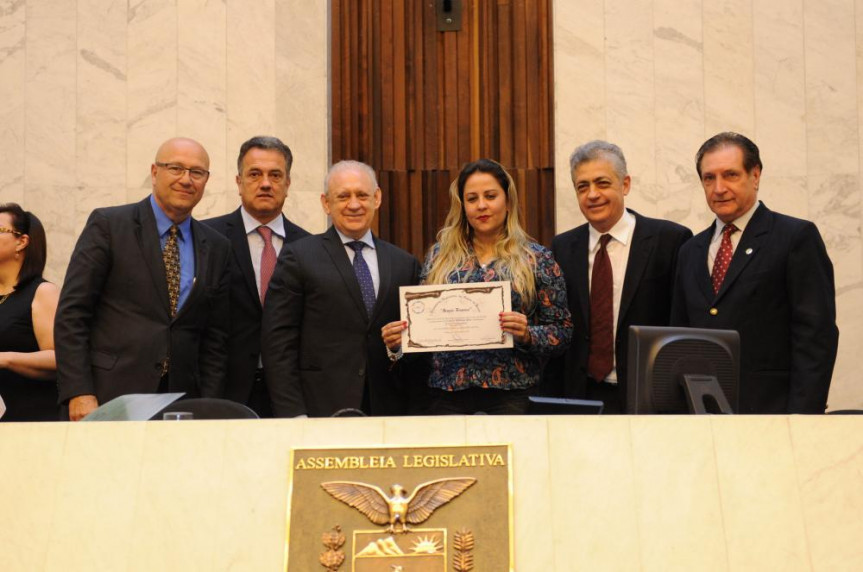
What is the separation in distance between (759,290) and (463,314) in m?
1.28

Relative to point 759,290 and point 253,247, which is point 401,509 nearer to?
point 759,290

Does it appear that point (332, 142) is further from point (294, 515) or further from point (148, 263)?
point (294, 515)

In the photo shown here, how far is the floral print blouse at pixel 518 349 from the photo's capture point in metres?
4.27

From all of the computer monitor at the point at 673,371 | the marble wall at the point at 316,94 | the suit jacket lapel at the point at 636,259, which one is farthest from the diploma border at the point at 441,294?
the marble wall at the point at 316,94

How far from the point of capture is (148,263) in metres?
4.48

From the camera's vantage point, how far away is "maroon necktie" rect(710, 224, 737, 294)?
14.9 ft

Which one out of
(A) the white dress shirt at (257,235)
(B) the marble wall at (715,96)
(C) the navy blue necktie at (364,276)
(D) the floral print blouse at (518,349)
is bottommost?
(D) the floral print blouse at (518,349)

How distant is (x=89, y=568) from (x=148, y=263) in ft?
6.54

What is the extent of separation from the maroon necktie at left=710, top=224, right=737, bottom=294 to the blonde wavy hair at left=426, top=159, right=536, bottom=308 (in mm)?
783

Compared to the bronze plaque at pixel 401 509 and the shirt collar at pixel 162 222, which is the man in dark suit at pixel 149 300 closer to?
the shirt collar at pixel 162 222

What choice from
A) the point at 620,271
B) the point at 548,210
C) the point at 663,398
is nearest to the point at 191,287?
the point at 620,271

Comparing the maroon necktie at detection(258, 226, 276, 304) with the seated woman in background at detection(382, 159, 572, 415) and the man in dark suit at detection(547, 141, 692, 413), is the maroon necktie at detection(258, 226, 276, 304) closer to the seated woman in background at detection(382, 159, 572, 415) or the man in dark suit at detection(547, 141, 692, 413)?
the seated woman in background at detection(382, 159, 572, 415)

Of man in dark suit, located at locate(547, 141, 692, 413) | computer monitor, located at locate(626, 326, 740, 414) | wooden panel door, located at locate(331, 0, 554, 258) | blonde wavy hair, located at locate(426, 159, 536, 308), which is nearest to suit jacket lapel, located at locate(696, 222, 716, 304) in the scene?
man in dark suit, located at locate(547, 141, 692, 413)

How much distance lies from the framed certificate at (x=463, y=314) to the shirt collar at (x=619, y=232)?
2.99 feet
